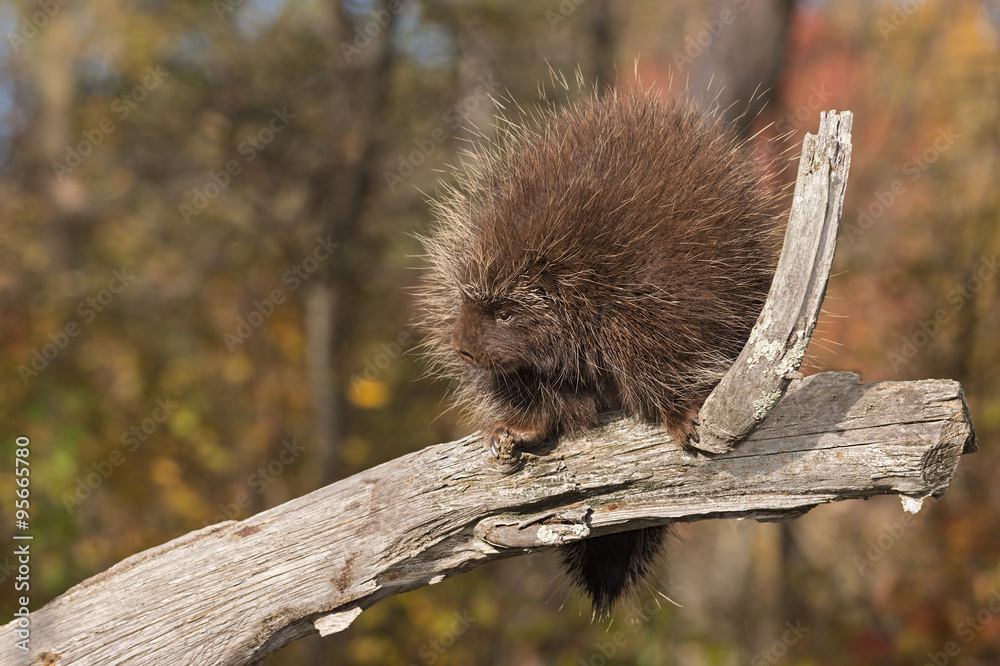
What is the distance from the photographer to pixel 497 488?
7.30 ft

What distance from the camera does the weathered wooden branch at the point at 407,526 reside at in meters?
2.04

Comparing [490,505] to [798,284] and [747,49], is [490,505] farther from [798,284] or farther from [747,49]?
[747,49]

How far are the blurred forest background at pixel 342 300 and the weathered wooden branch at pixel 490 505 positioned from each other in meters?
3.42

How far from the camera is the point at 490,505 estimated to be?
222 centimetres

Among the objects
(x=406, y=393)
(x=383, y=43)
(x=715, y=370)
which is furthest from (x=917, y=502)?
(x=406, y=393)

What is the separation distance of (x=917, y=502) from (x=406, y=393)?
651 cm

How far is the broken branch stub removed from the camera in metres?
1.75

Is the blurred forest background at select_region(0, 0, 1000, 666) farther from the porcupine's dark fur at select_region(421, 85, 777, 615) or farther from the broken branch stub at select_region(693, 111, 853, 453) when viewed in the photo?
the broken branch stub at select_region(693, 111, 853, 453)

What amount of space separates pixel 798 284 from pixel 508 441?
0.89 metres

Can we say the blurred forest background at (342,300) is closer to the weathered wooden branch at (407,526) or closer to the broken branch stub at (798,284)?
the weathered wooden branch at (407,526)

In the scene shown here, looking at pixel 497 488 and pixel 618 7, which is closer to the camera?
pixel 497 488

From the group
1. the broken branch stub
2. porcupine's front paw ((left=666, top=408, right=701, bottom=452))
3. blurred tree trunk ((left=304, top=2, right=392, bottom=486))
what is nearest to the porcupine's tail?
porcupine's front paw ((left=666, top=408, right=701, bottom=452))

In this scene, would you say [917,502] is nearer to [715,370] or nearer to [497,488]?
[715,370]

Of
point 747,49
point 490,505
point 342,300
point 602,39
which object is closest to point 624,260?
point 490,505
